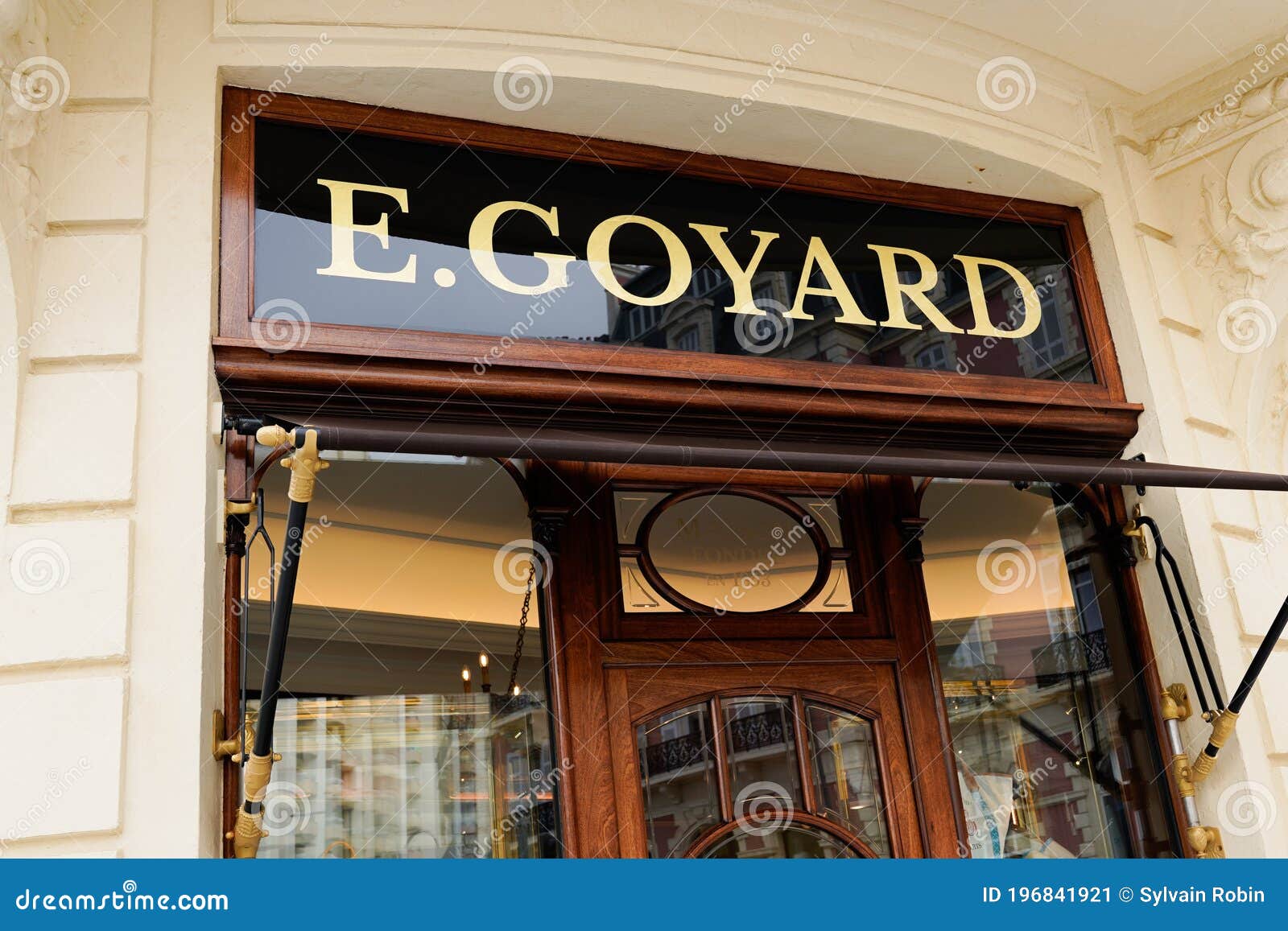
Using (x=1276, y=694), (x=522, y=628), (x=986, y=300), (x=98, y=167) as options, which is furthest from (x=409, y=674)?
(x=1276, y=694)

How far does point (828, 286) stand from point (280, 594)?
95.3 inches

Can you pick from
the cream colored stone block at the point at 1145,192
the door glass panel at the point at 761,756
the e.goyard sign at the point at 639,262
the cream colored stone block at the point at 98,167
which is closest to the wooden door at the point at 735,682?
the door glass panel at the point at 761,756

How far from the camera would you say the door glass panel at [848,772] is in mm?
3920

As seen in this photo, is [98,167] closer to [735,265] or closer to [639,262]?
[639,262]

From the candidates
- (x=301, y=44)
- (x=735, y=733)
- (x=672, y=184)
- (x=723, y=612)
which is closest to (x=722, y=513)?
(x=723, y=612)

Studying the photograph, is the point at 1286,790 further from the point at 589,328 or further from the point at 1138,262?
the point at 589,328

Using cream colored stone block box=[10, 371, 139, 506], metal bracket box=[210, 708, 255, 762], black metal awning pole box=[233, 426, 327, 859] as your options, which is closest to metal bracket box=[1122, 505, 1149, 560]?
black metal awning pole box=[233, 426, 327, 859]

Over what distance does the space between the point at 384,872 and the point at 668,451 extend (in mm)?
1491

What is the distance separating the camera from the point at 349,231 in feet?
12.9

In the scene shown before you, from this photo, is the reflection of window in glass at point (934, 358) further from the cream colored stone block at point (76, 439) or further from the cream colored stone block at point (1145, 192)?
the cream colored stone block at point (76, 439)

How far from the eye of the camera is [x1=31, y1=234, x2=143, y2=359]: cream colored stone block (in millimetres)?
3342

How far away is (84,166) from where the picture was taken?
141 inches

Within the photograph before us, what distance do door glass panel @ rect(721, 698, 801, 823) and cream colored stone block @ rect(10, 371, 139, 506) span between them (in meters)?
1.92

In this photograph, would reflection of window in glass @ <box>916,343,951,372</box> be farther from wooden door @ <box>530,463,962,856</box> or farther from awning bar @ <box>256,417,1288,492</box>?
wooden door @ <box>530,463,962,856</box>
